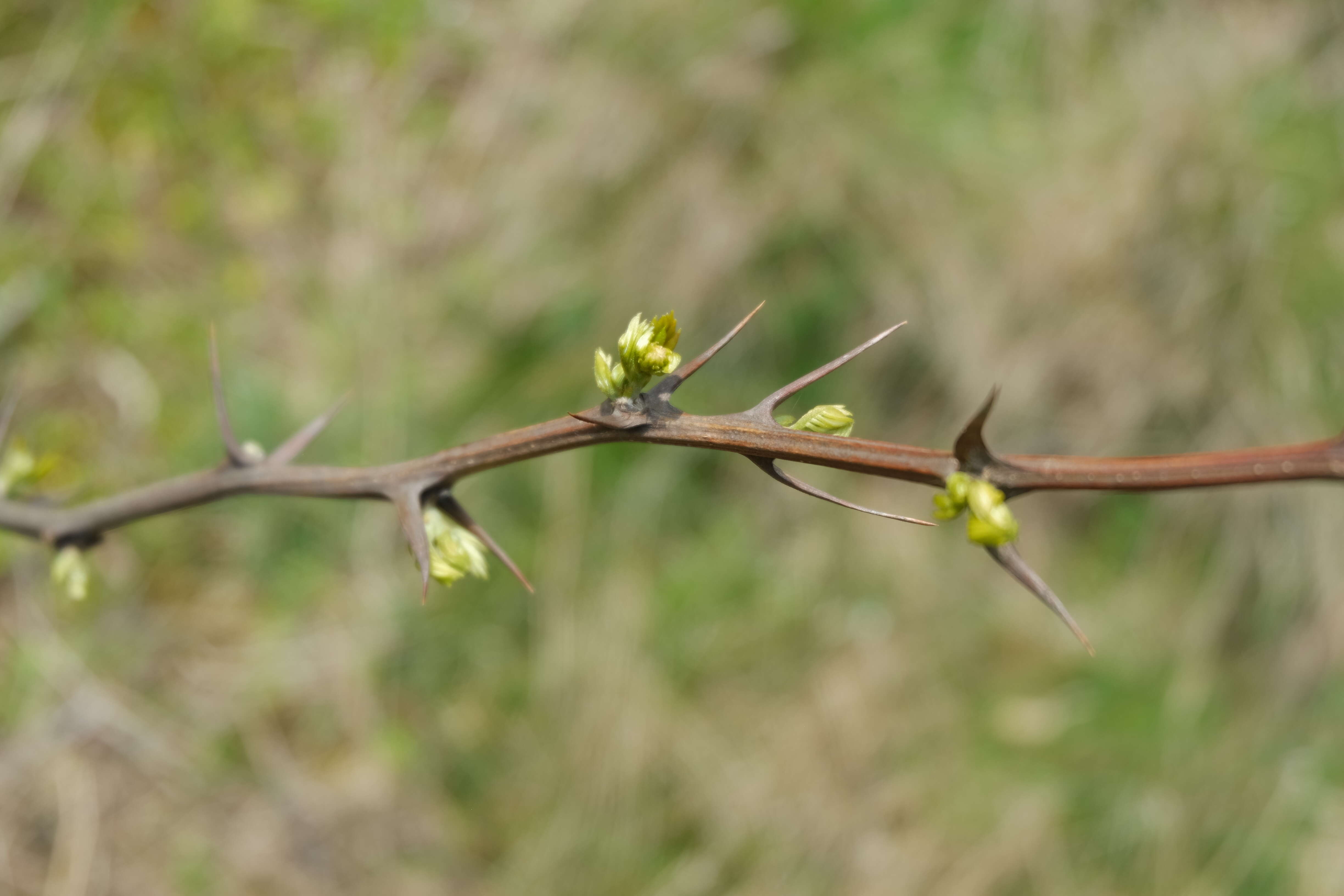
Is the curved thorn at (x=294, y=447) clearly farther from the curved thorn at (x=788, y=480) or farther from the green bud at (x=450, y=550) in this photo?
the curved thorn at (x=788, y=480)

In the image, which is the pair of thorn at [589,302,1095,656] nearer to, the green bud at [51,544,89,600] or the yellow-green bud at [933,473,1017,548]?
the yellow-green bud at [933,473,1017,548]

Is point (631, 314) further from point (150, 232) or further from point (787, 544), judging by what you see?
point (150, 232)

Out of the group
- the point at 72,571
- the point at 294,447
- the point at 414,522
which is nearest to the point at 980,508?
the point at 414,522

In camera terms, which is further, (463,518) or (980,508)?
(463,518)

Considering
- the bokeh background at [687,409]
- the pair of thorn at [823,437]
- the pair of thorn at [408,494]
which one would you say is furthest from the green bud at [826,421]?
the bokeh background at [687,409]

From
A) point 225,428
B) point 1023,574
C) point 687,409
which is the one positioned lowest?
point 1023,574

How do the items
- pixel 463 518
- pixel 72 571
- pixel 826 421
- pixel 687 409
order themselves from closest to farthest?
1. pixel 826 421
2. pixel 463 518
3. pixel 72 571
4. pixel 687 409

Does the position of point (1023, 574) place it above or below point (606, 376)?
below

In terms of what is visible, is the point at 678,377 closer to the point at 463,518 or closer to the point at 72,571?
the point at 463,518
